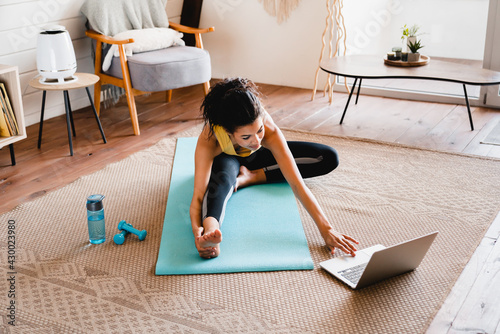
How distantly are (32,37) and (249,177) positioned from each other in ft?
5.64

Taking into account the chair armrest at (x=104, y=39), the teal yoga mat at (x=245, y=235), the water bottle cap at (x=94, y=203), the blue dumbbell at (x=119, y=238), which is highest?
the chair armrest at (x=104, y=39)

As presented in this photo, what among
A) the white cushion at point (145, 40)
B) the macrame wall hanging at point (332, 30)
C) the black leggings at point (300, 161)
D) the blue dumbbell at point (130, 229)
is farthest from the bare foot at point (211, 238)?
the macrame wall hanging at point (332, 30)

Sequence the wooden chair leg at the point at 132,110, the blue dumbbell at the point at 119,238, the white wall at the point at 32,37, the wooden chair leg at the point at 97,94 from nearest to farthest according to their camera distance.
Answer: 1. the blue dumbbell at the point at 119,238
2. the white wall at the point at 32,37
3. the wooden chair leg at the point at 132,110
4. the wooden chair leg at the point at 97,94

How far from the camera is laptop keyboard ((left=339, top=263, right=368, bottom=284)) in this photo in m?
1.86

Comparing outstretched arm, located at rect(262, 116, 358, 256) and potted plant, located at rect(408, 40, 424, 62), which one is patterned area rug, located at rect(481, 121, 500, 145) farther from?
outstretched arm, located at rect(262, 116, 358, 256)

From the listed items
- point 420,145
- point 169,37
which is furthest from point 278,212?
point 169,37

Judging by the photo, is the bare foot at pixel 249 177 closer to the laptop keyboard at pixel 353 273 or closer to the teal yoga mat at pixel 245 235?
the teal yoga mat at pixel 245 235

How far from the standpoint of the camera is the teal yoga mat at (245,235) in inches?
76.2

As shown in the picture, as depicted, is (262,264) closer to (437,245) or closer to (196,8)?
(437,245)

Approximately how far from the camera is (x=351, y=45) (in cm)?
412

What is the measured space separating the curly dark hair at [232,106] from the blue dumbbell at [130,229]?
512 millimetres

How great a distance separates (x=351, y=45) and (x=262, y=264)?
2616 millimetres

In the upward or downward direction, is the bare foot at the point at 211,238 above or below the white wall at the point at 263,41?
below

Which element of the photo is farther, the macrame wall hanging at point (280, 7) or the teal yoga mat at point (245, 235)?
the macrame wall hanging at point (280, 7)
